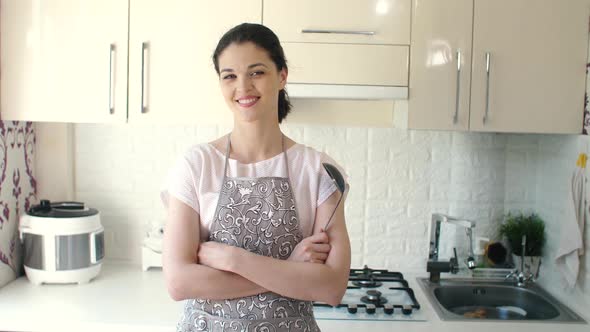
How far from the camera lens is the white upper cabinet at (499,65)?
6.67 feet

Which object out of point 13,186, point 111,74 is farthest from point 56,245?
point 111,74

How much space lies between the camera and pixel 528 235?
2312 millimetres

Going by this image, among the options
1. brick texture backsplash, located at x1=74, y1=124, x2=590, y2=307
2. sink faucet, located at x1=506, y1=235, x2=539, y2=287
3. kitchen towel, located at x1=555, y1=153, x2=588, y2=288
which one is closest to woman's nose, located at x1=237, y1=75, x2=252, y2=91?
brick texture backsplash, located at x1=74, y1=124, x2=590, y2=307

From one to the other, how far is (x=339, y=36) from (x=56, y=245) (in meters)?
1.33

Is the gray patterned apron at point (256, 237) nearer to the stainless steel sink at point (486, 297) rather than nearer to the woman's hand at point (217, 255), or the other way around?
the woman's hand at point (217, 255)

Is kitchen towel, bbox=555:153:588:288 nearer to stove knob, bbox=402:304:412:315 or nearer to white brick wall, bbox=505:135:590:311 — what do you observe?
white brick wall, bbox=505:135:590:311

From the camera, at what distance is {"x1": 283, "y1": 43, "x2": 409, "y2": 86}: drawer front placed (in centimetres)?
203

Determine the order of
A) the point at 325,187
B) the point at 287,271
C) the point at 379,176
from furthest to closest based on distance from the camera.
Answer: the point at 379,176
the point at 325,187
the point at 287,271

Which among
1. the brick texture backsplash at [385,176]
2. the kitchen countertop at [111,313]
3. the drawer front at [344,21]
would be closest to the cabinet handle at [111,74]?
the brick texture backsplash at [385,176]

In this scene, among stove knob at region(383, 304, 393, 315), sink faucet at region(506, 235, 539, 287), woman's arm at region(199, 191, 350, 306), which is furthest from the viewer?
sink faucet at region(506, 235, 539, 287)

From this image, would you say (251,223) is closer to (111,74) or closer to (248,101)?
(248,101)

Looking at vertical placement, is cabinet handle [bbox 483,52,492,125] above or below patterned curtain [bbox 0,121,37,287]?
above

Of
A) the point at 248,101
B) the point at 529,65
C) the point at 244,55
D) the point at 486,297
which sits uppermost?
the point at 529,65

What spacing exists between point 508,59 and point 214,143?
3.98 ft
